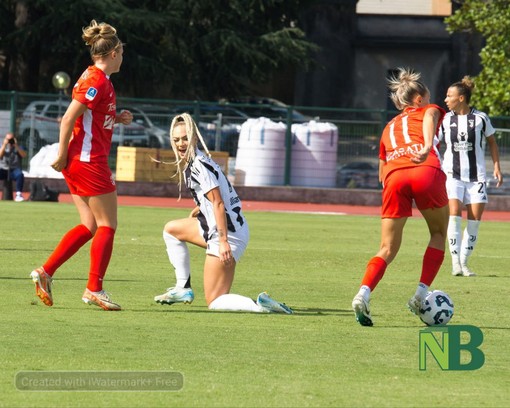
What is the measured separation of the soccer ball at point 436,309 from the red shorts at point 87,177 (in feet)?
8.06

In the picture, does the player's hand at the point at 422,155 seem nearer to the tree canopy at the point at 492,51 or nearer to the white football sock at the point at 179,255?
the white football sock at the point at 179,255

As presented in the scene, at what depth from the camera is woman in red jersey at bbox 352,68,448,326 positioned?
9.41 meters

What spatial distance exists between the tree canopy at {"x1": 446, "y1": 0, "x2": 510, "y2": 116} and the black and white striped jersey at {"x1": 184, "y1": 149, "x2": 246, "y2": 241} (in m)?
22.4

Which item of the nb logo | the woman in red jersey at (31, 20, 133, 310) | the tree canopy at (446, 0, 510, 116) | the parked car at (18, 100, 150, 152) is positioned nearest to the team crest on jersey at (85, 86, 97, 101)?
the woman in red jersey at (31, 20, 133, 310)

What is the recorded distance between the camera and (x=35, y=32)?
40812 millimetres

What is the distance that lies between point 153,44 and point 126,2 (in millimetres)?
1564

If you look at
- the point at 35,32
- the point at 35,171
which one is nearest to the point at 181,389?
the point at 35,171

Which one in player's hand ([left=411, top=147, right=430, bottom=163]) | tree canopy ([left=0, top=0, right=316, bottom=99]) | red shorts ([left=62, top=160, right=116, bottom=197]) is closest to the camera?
player's hand ([left=411, top=147, right=430, bottom=163])

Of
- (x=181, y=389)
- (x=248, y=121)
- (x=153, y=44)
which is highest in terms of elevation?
(x=153, y=44)

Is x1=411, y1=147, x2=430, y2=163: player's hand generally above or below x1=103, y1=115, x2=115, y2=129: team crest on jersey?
below

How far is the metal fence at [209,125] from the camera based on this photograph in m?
30.1

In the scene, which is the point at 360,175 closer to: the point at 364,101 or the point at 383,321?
the point at 383,321

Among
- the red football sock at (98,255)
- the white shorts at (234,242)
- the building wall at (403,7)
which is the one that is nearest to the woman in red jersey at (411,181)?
the white shorts at (234,242)

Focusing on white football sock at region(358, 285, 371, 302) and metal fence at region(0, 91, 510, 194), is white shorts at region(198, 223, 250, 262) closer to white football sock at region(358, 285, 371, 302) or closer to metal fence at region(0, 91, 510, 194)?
white football sock at region(358, 285, 371, 302)
